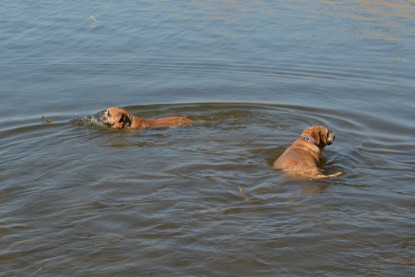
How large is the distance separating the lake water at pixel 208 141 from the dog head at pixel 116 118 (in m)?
0.16

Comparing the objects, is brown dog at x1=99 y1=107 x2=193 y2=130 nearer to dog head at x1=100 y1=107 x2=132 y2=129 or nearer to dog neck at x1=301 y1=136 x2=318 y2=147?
dog head at x1=100 y1=107 x2=132 y2=129

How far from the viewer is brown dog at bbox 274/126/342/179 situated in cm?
980

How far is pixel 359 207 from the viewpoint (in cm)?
885

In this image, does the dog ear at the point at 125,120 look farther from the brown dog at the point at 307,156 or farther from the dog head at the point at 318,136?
the dog head at the point at 318,136

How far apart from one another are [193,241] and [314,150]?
10.4 ft

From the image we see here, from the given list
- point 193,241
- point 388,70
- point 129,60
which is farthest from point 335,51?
point 193,241

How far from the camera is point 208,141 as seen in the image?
1163 cm

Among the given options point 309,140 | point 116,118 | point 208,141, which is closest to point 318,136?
point 309,140

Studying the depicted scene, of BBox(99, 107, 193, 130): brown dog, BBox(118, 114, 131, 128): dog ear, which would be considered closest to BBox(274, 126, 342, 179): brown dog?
BBox(99, 107, 193, 130): brown dog

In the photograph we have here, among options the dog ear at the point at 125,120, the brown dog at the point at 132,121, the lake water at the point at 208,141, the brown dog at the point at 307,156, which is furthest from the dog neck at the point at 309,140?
the dog ear at the point at 125,120

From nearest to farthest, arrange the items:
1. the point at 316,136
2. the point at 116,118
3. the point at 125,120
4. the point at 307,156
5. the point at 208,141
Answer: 1. the point at 307,156
2. the point at 316,136
3. the point at 208,141
4. the point at 116,118
5. the point at 125,120

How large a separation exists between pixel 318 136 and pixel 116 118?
359 centimetres

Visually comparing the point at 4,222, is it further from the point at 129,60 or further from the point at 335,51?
the point at 335,51

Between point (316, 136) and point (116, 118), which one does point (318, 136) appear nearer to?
point (316, 136)
